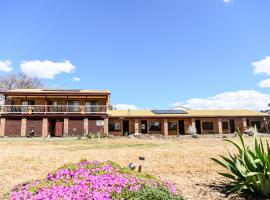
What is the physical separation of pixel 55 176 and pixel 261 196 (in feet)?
14.9

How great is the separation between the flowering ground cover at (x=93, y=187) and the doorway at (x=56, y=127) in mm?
27017

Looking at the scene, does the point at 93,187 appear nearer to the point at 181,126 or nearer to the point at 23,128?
the point at 23,128

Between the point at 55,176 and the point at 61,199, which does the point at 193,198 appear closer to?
the point at 61,199

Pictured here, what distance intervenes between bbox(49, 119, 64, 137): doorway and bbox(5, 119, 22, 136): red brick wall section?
384 centimetres

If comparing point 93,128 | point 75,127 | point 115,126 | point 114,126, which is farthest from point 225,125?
point 75,127

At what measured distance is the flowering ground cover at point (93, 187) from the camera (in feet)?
15.4

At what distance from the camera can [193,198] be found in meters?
5.34

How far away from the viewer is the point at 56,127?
32.5m

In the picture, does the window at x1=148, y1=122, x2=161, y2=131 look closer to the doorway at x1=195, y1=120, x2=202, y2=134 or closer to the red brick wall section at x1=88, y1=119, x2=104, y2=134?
the doorway at x1=195, y1=120, x2=202, y2=134

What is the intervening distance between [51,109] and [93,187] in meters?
29.7

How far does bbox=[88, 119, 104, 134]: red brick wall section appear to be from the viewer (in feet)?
103

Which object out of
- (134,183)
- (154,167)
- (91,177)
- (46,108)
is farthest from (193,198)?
(46,108)

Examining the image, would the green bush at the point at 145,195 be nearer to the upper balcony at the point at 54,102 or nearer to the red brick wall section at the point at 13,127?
the upper balcony at the point at 54,102

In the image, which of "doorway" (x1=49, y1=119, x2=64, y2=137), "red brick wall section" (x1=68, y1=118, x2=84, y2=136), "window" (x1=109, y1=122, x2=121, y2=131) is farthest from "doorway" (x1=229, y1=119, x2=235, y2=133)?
"doorway" (x1=49, y1=119, x2=64, y2=137)
